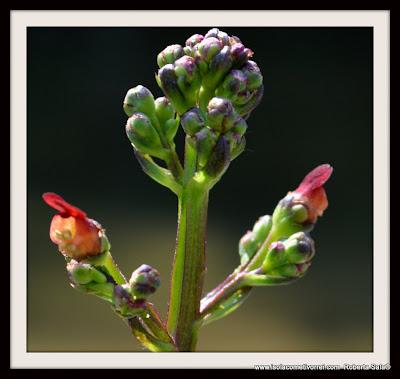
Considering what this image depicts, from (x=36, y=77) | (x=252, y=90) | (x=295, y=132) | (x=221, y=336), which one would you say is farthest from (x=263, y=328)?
(x=252, y=90)

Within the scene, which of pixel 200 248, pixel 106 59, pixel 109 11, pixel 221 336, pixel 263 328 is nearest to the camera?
pixel 200 248

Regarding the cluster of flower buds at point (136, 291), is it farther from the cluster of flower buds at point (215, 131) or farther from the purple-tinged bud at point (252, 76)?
the purple-tinged bud at point (252, 76)

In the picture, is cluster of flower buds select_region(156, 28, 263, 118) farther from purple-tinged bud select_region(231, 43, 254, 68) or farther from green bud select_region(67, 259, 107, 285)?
green bud select_region(67, 259, 107, 285)

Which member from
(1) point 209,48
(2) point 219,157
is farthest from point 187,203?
(1) point 209,48

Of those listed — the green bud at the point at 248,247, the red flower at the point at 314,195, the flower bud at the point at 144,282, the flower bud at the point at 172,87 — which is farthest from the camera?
the green bud at the point at 248,247

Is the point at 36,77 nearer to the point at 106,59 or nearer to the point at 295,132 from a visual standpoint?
the point at 106,59

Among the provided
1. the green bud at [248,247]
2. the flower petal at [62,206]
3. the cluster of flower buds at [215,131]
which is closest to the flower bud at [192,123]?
the cluster of flower buds at [215,131]

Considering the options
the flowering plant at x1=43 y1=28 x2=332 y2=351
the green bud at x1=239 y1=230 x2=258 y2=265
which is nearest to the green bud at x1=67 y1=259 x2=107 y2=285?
the flowering plant at x1=43 y1=28 x2=332 y2=351

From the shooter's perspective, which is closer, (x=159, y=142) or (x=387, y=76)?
(x=159, y=142)
